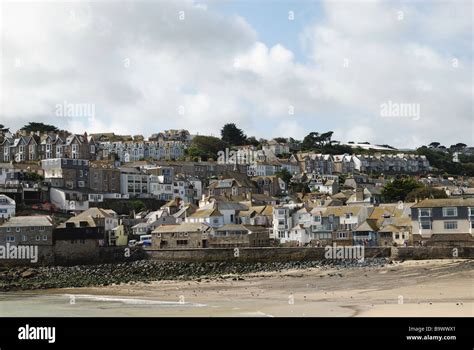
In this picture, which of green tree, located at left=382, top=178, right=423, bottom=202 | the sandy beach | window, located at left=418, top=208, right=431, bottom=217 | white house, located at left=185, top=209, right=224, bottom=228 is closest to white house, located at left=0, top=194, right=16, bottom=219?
white house, located at left=185, top=209, right=224, bottom=228

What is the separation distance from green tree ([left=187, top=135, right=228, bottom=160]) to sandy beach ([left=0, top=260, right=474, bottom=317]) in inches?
2728

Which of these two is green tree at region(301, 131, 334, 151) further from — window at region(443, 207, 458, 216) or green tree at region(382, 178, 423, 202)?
window at region(443, 207, 458, 216)

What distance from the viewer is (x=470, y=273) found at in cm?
4050

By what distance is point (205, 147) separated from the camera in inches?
4786

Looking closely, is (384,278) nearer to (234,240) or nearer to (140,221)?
(234,240)

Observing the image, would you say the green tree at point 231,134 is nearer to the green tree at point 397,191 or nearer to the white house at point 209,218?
the green tree at point 397,191

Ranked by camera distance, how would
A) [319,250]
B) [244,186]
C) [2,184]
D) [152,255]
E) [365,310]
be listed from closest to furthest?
[365,310], [319,250], [152,255], [2,184], [244,186]

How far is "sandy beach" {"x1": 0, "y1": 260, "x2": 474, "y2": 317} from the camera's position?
30.0 meters

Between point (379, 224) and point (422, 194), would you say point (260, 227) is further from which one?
point (422, 194)

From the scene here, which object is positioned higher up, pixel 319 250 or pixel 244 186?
pixel 244 186

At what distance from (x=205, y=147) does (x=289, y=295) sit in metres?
87.0
